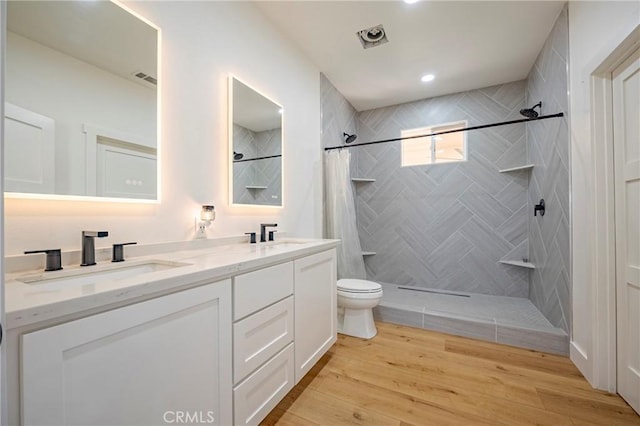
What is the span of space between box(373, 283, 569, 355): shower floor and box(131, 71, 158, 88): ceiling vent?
2.61 m

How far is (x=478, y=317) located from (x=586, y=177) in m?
1.41

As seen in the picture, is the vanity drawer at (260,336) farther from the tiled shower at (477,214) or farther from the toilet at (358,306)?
the tiled shower at (477,214)

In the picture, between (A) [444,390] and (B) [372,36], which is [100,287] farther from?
(B) [372,36]

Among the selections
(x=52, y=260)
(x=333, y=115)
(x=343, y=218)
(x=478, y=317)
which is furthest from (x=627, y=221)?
(x=52, y=260)

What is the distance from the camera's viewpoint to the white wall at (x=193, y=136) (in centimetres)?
109

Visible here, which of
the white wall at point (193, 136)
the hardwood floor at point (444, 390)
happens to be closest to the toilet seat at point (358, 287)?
the hardwood floor at point (444, 390)

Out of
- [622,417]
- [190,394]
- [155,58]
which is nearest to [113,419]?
[190,394]

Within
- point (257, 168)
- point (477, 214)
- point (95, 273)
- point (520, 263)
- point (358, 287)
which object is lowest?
point (358, 287)

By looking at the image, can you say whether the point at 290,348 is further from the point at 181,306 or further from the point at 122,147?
the point at 122,147

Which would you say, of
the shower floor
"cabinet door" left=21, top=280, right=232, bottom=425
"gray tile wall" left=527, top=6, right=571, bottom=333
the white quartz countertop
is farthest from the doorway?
"cabinet door" left=21, top=280, right=232, bottom=425

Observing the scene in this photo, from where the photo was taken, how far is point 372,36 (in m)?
2.41

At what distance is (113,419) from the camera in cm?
74

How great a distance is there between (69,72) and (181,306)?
3.57 feet

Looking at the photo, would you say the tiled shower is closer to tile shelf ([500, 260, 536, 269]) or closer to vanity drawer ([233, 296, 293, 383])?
tile shelf ([500, 260, 536, 269])
